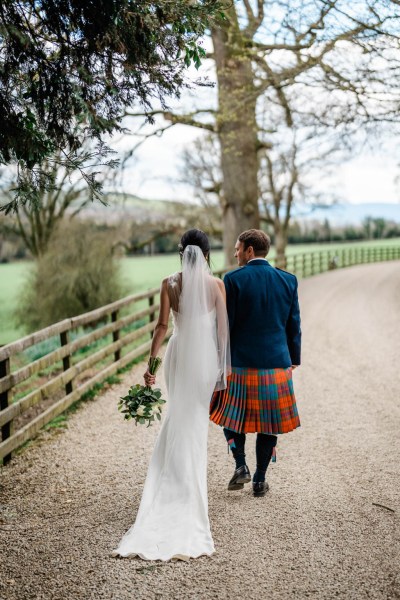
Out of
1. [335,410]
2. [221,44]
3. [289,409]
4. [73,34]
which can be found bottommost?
[335,410]

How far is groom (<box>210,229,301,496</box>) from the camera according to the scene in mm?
4609

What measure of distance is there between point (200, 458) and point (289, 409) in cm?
79

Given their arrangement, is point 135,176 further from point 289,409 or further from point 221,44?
point 289,409

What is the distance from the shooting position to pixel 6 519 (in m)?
4.64

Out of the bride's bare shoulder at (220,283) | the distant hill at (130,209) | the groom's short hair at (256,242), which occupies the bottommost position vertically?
the bride's bare shoulder at (220,283)

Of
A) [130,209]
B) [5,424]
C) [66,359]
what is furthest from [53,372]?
[130,209]

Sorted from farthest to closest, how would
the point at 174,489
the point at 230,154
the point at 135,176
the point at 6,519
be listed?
the point at 135,176 → the point at 230,154 → the point at 6,519 → the point at 174,489

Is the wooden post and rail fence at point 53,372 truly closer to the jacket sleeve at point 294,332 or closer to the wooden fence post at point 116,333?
the wooden fence post at point 116,333

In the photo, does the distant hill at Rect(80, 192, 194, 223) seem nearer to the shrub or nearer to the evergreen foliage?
the shrub

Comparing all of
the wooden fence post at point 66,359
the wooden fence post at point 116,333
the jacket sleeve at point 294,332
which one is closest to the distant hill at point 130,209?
the wooden fence post at point 116,333

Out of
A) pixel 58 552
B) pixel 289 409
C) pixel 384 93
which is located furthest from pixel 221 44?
pixel 58 552

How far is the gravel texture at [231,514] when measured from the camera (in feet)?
11.6

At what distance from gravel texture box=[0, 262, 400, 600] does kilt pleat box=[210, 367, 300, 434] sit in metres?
0.56

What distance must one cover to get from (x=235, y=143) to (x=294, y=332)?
11906 mm
